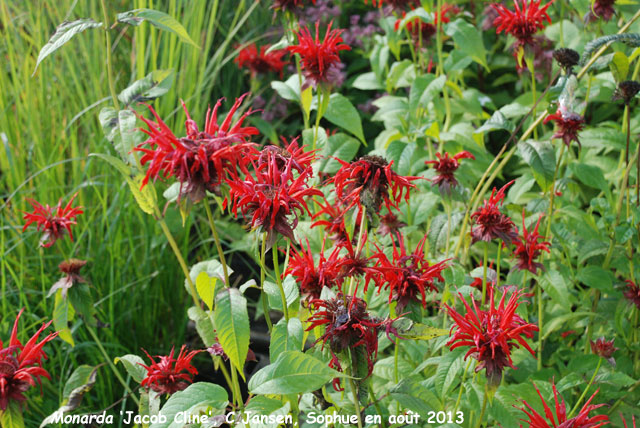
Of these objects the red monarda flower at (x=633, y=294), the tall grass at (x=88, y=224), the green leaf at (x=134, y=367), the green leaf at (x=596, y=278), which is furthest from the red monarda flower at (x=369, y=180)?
the tall grass at (x=88, y=224)

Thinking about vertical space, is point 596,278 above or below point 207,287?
below

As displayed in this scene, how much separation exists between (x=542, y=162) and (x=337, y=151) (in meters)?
0.60

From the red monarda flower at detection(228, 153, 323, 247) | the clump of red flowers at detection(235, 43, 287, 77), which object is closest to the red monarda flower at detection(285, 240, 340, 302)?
the red monarda flower at detection(228, 153, 323, 247)

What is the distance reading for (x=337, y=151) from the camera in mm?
1716

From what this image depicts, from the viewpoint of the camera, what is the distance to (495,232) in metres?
1.20

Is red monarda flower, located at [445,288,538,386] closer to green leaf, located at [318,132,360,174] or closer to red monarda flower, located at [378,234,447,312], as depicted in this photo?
red monarda flower, located at [378,234,447,312]

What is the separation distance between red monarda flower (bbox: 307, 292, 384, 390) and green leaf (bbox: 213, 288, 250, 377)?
114 mm

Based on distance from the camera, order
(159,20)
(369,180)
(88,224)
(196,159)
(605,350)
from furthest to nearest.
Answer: (88,224) < (605,350) < (159,20) < (369,180) < (196,159)

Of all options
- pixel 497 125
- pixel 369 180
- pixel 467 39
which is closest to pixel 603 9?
pixel 467 39

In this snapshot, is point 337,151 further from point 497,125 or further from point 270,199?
point 270,199

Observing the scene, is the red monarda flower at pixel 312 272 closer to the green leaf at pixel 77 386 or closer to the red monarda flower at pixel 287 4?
the green leaf at pixel 77 386

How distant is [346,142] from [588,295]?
763mm

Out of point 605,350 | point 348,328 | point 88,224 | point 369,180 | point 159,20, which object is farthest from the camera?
point 88,224

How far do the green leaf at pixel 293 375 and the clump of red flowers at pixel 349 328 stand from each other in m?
0.07
